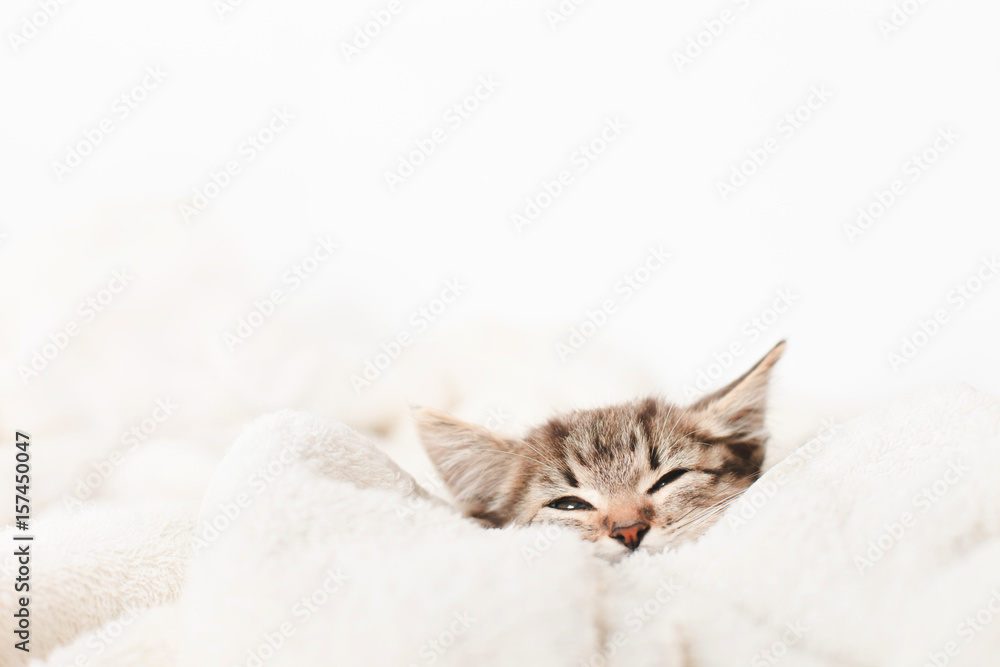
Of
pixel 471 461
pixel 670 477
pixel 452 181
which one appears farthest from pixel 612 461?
pixel 452 181

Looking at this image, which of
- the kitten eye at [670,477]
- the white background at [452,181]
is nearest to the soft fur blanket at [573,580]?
the kitten eye at [670,477]

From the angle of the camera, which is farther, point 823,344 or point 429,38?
point 429,38

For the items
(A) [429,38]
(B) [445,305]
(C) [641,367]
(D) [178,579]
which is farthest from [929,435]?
(A) [429,38]

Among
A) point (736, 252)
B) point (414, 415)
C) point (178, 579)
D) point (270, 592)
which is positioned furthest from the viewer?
point (736, 252)

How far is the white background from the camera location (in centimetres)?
156

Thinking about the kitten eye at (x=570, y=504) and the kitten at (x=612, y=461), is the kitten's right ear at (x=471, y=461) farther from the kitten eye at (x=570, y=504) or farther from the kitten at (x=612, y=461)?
the kitten eye at (x=570, y=504)

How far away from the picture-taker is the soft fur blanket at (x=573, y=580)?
0.55m

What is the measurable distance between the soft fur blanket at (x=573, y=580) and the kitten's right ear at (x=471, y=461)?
15.6 inches

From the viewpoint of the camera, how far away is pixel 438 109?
1938mm

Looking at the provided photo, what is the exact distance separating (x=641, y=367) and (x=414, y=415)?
979mm

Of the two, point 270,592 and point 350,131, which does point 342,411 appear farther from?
point 270,592

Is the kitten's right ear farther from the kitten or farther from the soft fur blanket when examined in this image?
the soft fur blanket

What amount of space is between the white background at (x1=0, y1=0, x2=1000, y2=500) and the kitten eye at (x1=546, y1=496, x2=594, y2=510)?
74 centimetres

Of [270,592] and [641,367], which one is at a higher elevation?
[641,367]
